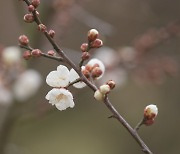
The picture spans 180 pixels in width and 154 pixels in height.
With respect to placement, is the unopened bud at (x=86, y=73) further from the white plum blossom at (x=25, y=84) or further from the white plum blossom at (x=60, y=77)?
the white plum blossom at (x=25, y=84)

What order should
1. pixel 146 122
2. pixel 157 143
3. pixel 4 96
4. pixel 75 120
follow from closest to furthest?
pixel 146 122
pixel 4 96
pixel 157 143
pixel 75 120

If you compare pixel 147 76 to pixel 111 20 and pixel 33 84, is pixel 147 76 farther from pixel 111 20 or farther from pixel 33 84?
pixel 111 20

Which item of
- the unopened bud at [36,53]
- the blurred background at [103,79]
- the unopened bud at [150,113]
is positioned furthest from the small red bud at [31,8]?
the blurred background at [103,79]

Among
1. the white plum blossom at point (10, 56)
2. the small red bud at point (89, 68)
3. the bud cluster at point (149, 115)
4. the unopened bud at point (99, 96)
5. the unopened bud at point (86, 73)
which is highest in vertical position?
the white plum blossom at point (10, 56)

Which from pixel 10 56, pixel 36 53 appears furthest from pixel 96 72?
pixel 10 56

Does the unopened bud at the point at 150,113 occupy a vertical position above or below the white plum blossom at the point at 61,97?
below

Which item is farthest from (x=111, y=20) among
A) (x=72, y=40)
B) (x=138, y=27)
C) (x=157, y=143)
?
(x=157, y=143)

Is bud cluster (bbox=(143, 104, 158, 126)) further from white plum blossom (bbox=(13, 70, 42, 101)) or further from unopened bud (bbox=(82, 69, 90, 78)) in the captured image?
white plum blossom (bbox=(13, 70, 42, 101))
